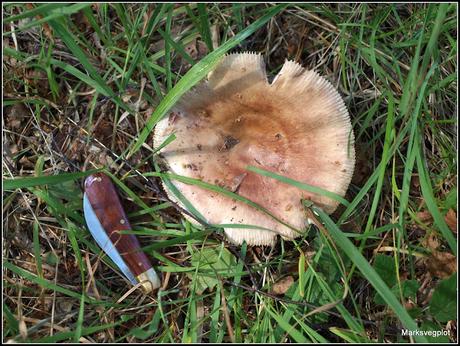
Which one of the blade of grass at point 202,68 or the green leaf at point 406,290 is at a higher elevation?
the blade of grass at point 202,68

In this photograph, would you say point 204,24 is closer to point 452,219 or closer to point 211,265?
point 211,265

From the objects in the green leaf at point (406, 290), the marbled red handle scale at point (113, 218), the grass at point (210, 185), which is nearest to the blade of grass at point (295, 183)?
the grass at point (210, 185)

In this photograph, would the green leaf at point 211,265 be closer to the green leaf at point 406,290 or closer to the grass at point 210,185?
the grass at point 210,185

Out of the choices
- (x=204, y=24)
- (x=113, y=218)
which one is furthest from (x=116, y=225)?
(x=204, y=24)

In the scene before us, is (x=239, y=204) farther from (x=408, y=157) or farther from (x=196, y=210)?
(x=408, y=157)

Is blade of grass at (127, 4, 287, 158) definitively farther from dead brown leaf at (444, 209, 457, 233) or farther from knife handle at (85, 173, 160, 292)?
dead brown leaf at (444, 209, 457, 233)

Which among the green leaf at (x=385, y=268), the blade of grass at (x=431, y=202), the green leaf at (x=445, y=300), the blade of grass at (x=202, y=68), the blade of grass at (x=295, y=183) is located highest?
the blade of grass at (x=202, y=68)

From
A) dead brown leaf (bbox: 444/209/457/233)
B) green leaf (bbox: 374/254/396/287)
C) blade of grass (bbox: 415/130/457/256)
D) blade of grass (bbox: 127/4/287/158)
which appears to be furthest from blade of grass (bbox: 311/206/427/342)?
blade of grass (bbox: 127/4/287/158)
